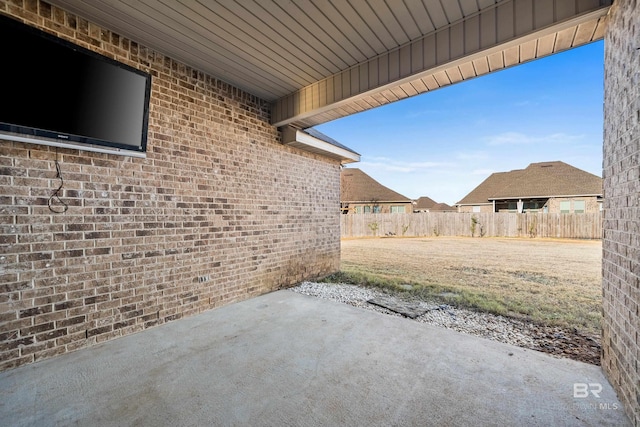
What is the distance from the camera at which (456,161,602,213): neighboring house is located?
1541 cm

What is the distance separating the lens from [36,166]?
211 centimetres

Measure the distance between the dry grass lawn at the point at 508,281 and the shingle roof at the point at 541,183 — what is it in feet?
35.1

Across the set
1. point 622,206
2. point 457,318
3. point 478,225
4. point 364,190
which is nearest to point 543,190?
point 478,225

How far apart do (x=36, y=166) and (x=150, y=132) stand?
994 mm

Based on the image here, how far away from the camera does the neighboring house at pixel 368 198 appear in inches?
862

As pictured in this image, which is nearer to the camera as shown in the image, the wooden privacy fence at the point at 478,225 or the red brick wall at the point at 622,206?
the red brick wall at the point at 622,206

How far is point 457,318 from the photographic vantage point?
308 centimetres

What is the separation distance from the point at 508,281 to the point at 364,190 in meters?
17.9

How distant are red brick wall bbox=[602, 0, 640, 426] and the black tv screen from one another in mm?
3830

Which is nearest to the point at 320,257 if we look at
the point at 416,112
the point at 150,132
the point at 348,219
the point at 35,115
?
the point at 150,132

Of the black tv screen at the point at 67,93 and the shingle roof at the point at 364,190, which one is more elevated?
the shingle roof at the point at 364,190

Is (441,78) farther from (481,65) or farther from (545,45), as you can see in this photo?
(545,45)

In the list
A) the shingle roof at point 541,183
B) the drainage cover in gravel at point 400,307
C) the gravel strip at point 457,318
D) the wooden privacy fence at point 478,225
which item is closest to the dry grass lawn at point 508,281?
the gravel strip at point 457,318

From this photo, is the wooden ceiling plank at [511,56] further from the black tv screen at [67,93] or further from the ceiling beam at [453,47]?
the black tv screen at [67,93]
